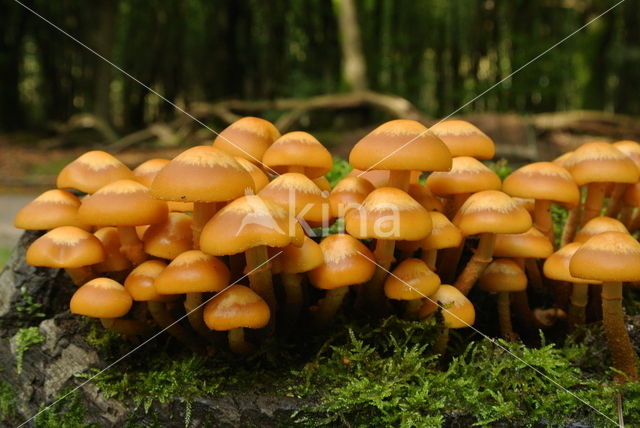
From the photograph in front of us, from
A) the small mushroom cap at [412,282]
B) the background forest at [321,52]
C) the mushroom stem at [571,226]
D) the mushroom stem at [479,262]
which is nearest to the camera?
the small mushroom cap at [412,282]

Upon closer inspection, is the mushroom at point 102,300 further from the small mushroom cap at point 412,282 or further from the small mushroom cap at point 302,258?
the small mushroom cap at point 412,282

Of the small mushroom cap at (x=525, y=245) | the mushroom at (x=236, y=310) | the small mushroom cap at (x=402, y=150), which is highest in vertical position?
the small mushroom cap at (x=402, y=150)

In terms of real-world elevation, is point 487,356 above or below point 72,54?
below

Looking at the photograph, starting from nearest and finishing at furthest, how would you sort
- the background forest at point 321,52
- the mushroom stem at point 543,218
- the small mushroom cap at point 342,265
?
the small mushroom cap at point 342,265, the mushroom stem at point 543,218, the background forest at point 321,52

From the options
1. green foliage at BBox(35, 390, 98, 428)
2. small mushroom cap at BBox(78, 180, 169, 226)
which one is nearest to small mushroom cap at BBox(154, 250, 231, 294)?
small mushroom cap at BBox(78, 180, 169, 226)

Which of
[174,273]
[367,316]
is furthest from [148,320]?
[367,316]

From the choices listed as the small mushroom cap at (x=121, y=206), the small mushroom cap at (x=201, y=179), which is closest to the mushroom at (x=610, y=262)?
the small mushroom cap at (x=201, y=179)

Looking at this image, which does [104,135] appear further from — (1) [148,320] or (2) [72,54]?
(1) [148,320]
